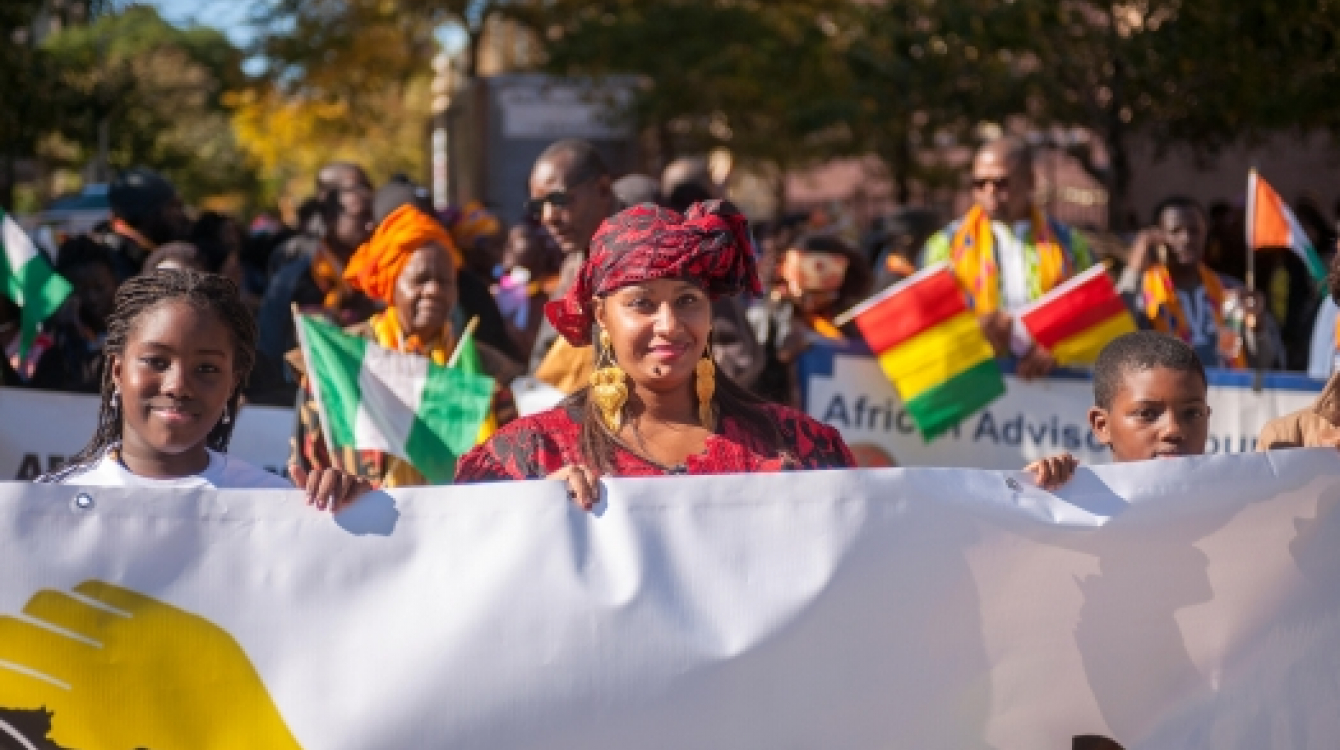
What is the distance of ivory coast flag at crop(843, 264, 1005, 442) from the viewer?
24.3 ft

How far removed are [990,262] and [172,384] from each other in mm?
4553

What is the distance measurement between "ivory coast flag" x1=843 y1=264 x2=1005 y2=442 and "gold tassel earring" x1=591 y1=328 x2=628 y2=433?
3.50 m

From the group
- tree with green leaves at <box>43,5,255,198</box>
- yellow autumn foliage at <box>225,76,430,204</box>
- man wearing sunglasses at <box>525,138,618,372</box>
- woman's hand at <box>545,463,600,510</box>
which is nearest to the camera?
woman's hand at <box>545,463,600,510</box>

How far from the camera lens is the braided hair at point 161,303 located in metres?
3.87

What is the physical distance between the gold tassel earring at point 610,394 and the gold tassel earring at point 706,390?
0.14 m

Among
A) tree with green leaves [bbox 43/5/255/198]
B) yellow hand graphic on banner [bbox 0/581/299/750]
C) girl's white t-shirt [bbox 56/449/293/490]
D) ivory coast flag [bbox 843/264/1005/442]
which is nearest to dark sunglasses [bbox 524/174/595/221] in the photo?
ivory coast flag [bbox 843/264/1005/442]

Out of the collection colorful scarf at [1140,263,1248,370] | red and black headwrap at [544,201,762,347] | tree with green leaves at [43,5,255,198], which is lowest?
red and black headwrap at [544,201,762,347]

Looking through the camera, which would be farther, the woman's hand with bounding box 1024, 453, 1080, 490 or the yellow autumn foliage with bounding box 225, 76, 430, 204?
the yellow autumn foliage with bounding box 225, 76, 430, 204

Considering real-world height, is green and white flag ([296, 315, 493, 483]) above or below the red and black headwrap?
below

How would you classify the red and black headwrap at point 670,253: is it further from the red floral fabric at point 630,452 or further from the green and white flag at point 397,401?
the green and white flag at point 397,401

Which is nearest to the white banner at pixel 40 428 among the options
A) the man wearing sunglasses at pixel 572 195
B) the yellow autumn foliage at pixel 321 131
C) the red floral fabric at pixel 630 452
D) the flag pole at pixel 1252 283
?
the man wearing sunglasses at pixel 572 195

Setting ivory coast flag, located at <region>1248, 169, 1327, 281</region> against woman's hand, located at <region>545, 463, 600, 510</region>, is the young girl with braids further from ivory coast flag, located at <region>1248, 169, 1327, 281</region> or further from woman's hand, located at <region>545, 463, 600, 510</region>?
ivory coast flag, located at <region>1248, 169, 1327, 281</region>

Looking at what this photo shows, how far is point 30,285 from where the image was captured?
7156mm

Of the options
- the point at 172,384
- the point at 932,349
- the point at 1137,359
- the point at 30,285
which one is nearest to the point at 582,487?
the point at 172,384
